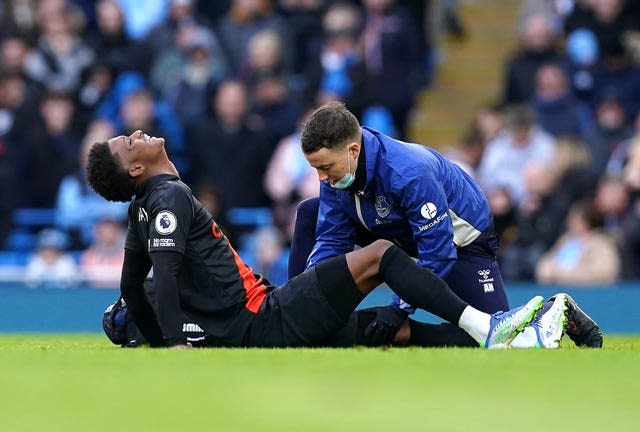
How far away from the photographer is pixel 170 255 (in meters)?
8.59

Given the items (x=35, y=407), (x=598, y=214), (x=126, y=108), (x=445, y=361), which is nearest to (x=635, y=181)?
(x=598, y=214)

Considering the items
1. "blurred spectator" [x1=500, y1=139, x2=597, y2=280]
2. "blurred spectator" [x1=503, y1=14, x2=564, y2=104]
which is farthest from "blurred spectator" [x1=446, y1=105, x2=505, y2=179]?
"blurred spectator" [x1=500, y1=139, x2=597, y2=280]

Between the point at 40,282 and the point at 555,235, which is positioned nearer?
the point at 555,235

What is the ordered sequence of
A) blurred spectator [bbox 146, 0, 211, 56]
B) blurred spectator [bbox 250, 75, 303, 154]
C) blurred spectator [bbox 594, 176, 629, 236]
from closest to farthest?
blurred spectator [bbox 594, 176, 629, 236]
blurred spectator [bbox 250, 75, 303, 154]
blurred spectator [bbox 146, 0, 211, 56]

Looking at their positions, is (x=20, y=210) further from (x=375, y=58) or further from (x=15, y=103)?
(x=375, y=58)

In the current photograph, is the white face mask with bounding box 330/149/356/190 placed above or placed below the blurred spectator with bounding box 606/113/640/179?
above

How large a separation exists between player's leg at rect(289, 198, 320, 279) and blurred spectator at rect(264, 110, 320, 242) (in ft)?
19.4

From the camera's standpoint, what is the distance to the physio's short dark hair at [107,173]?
8953 millimetres

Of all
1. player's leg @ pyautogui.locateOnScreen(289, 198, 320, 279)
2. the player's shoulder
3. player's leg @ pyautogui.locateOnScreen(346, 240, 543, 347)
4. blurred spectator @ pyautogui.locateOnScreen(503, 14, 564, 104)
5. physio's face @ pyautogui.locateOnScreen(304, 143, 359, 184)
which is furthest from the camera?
blurred spectator @ pyautogui.locateOnScreen(503, 14, 564, 104)

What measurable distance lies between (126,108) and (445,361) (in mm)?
10149

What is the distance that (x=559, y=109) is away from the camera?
16.6 meters

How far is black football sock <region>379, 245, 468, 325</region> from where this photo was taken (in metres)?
8.54

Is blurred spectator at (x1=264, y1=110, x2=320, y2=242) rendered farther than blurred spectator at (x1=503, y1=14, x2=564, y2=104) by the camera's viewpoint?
No

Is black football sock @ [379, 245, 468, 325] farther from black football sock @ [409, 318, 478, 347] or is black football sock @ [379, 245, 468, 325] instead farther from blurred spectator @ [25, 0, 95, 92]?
blurred spectator @ [25, 0, 95, 92]
